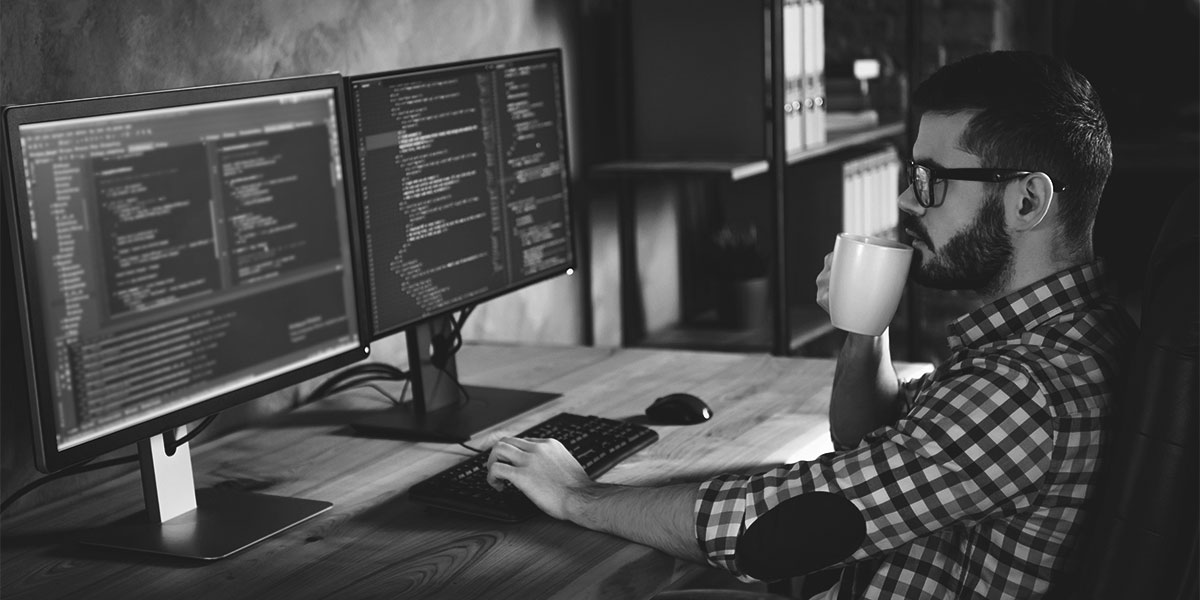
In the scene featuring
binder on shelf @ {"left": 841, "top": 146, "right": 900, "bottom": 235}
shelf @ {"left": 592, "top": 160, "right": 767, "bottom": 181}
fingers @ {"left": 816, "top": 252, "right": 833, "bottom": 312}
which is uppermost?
shelf @ {"left": 592, "top": 160, "right": 767, "bottom": 181}

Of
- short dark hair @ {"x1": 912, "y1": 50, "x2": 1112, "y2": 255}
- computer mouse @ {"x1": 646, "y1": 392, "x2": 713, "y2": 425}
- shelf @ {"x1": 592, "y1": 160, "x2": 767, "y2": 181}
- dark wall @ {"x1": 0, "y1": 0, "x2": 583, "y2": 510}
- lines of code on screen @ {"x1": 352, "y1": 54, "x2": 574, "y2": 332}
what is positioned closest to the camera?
short dark hair @ {"x1": 912, "y1": 50, "x2": 1112, "y2": 255}

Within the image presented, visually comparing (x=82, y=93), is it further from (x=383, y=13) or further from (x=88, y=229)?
(x=383, y=13)

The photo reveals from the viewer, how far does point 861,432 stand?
5.48ft

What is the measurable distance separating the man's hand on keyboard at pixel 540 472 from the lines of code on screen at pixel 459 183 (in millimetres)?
297

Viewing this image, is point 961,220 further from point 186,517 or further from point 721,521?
point 186,517

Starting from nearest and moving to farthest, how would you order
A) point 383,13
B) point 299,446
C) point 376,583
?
point 376,583
point 299,446
point 383,13

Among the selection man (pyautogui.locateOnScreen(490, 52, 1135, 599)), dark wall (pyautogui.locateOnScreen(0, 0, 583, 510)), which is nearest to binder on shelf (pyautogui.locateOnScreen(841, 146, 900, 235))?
dark wall (pyautogui.locateOnScreen(0, 0, 583, 510))

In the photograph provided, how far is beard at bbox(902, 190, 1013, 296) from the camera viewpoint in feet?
4.48

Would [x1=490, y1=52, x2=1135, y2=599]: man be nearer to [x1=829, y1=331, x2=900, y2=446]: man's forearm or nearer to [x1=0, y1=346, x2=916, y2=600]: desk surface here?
[x1=0, y1=346, x2=916, y2=600]: desk surface

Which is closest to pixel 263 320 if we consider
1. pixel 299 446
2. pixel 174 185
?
pixel 174 185

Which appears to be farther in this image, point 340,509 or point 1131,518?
point 340,509

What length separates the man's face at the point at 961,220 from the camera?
53.8 inches

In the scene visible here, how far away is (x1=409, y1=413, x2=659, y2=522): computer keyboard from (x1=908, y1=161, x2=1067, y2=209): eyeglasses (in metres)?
0.51

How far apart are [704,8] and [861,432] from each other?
1.33m
